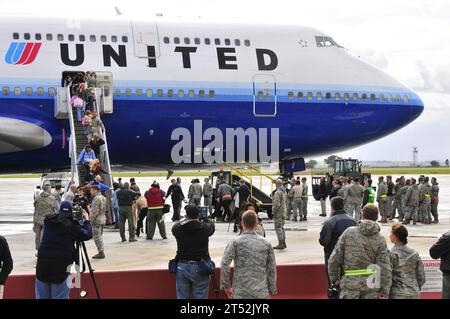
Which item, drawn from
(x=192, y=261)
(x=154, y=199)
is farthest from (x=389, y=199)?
(x=192, y=261)

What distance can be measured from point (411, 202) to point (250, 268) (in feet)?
54.9

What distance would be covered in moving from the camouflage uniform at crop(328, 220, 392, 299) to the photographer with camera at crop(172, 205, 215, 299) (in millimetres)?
1561

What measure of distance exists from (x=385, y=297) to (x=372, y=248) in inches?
21.3

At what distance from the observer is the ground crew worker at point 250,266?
888 cm

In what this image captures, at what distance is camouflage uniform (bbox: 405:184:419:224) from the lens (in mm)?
24578

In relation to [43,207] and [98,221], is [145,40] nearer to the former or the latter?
[43,207]

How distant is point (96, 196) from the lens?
53.3 feet

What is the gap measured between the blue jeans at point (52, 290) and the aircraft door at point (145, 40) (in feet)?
52.7

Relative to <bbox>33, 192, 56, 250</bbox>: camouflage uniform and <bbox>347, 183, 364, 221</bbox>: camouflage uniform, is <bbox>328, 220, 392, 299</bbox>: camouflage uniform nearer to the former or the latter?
<bbox>33, 192, 56, 250</bbox>: camouflage uniform

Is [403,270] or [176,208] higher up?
[176,208]

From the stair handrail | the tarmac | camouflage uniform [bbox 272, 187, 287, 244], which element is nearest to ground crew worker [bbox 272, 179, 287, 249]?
camouflage uniform [bbox 272, 187, 287, 244]

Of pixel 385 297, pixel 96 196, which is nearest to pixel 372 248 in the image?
pixel 385 297

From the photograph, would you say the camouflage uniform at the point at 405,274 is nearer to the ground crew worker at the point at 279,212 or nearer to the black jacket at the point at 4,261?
the black jacket at the point at 4,261

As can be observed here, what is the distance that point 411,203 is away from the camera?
2480 cm
